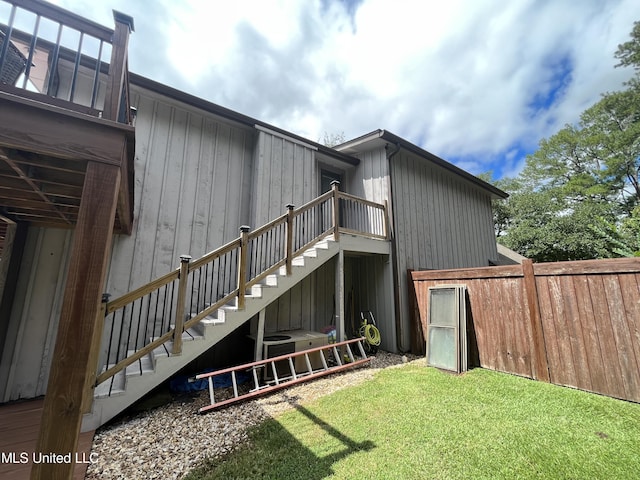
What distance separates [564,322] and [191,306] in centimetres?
587

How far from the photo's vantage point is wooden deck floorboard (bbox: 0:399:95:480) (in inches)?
81.3

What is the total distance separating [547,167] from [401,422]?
75.0ft

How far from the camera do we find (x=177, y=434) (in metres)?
2.67

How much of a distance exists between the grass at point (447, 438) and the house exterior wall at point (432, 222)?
2.68 metres

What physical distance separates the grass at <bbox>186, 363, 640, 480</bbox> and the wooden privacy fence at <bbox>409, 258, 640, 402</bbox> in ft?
0.98

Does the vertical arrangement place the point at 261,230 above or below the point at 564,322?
above

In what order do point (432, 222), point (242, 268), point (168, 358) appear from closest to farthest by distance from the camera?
point (168, 358) → point (242, 268) → point (432, 222)

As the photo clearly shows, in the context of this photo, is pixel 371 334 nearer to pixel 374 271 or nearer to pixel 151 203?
pixel 374 271

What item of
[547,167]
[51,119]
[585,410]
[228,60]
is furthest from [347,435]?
[547,167]

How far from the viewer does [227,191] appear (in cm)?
541

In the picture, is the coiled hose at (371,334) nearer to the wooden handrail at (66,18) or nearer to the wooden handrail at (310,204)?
the wooden handrail at (310,204)

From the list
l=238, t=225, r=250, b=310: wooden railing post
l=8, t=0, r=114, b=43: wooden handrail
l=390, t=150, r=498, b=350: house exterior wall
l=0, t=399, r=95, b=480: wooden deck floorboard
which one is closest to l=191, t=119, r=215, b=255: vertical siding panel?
l=238, t=225, r=250, b=310: wooden railing post

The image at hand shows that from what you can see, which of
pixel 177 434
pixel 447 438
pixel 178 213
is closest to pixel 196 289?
pixel 178 213

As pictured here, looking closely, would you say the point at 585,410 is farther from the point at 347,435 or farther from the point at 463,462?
the point at 347,435
